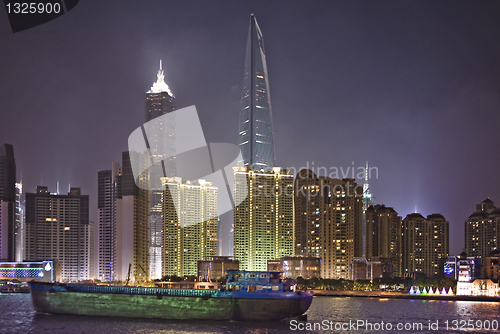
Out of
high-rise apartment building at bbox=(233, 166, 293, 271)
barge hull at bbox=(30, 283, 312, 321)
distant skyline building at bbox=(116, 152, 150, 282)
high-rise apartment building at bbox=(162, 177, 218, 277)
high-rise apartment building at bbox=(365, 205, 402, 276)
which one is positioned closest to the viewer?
barge hull at bbox=(30, 283, 312, 321)

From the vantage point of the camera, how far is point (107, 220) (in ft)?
543

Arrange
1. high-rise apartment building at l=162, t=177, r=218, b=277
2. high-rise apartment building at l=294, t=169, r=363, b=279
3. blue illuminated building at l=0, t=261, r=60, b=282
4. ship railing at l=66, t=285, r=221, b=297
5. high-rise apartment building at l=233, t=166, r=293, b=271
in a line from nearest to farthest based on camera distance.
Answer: ship railing at l=66, t=285, r=221, b=297 → blue illuminated building at l=0, t=261, r=60, b=282 → high-rise apartment building at l=233, t=166, r=293, b=271 → high-rise apartment building at l=294, t=169, r=363, b=279 → high-rise apartment building at l=162, t=177, r=218, b=277

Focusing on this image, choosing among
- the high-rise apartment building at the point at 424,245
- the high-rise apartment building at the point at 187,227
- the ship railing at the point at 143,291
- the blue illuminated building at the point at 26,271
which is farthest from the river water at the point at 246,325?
the high-rise apartment building at the point at 424,245

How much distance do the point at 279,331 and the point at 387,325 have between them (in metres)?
12.1

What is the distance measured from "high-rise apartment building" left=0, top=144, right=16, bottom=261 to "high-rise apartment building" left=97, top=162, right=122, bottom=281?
23427mm

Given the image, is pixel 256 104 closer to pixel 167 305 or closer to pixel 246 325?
pixel 167 305

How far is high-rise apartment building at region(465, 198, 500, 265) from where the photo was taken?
502 ft

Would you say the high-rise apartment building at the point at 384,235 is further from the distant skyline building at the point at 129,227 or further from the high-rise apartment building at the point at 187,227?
the distant skyline building at the point at 129,227

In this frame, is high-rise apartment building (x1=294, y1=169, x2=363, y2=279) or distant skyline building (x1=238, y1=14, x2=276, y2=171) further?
high-rise apartment building (x1=294, y1=169, x2=363, y2=279)

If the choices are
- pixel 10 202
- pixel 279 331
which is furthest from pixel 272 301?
pixel 10 202

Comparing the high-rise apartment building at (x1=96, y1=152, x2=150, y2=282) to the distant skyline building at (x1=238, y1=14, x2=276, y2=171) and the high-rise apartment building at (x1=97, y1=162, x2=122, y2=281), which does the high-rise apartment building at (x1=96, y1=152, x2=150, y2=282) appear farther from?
the distant skyline building at (x1=238, y1=14, x2=276, y2=171)

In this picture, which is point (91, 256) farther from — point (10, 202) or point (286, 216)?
point (286, 216)

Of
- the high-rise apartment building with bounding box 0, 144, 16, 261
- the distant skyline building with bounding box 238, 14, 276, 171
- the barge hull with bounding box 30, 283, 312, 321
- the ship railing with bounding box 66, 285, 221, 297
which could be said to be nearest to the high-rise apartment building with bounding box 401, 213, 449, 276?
the distant skyline building with bounding box 238, 14, 276, 171

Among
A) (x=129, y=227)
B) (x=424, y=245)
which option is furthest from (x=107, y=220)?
(x=424, y=245)
